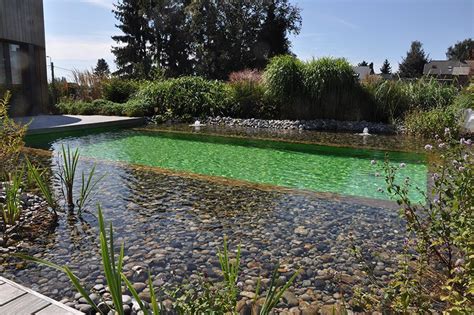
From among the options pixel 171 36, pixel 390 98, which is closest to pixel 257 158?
Result: pixel 390 98

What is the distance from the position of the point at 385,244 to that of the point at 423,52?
4968cm

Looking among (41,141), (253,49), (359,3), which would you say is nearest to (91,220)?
(41,141)

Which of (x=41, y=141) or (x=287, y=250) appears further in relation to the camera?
(x=41, y=141)

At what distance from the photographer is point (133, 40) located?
27797 millimetres

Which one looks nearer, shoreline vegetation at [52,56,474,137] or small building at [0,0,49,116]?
small building at [0,0,49,116]

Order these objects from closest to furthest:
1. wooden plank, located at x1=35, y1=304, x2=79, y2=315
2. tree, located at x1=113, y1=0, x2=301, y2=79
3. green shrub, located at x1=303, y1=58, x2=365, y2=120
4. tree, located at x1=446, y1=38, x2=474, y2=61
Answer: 1. wooden plank, located at x1=35, y1=304, x2=79, y2=315
2. green shrub, located at x1=303, y1=58, x2=365, y2=120
3. tree, located at x1=113, y1=0, x2=301, y2=79
4. tree, located at x1=446, y1=38, x2=474, y2=61

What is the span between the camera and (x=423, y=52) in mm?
45781

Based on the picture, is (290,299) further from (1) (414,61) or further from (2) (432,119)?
(1) (414,61)

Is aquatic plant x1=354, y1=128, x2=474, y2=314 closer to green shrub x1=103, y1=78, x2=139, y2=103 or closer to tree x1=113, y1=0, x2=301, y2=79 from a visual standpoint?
green shrub x1=103, y1=78, x2=139, y2=103

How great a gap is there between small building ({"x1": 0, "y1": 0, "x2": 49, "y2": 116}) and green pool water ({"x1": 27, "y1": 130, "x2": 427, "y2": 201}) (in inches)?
137

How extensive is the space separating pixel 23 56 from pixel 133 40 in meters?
17.3

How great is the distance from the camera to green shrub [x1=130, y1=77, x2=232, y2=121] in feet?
42.6

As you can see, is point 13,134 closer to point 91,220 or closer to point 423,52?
point 91,220

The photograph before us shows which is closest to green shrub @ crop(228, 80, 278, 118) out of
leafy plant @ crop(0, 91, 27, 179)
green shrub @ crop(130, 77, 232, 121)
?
green shrub @ crop(130, 77, 232, 121)
